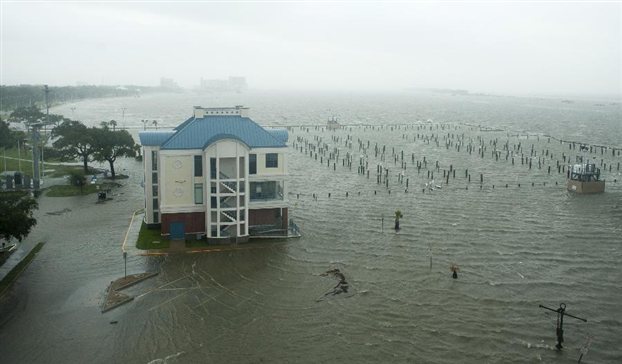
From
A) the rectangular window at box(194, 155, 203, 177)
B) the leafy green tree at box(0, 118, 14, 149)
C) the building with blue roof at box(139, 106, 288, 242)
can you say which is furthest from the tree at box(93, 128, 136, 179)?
the rectangular window at box(194, 155, 203, 177)

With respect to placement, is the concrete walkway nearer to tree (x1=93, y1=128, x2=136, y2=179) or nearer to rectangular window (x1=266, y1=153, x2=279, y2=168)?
rectangular window (x1=266, y1=153, x2=279, y2=168)

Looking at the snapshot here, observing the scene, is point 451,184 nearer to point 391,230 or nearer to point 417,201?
point 417,201

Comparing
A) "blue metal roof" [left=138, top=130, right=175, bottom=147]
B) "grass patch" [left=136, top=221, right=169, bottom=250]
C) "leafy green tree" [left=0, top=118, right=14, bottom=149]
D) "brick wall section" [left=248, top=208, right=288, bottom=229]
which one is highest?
"blue metal roof" [left=138, top=130, right=175, bottom=147]

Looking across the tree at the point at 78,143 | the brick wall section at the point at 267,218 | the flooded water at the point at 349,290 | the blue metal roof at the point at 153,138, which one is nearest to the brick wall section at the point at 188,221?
the flooded water at the point at 349,290

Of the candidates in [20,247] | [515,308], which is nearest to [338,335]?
[515,308]

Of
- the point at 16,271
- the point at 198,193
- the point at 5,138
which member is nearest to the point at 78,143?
the point at 5,138

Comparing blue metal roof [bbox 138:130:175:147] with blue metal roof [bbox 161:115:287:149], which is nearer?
blue metal roof [bbox 161:115:287:149]

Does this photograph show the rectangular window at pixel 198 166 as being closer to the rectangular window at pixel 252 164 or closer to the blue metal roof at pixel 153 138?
the rectangular window at pixel 252 164
